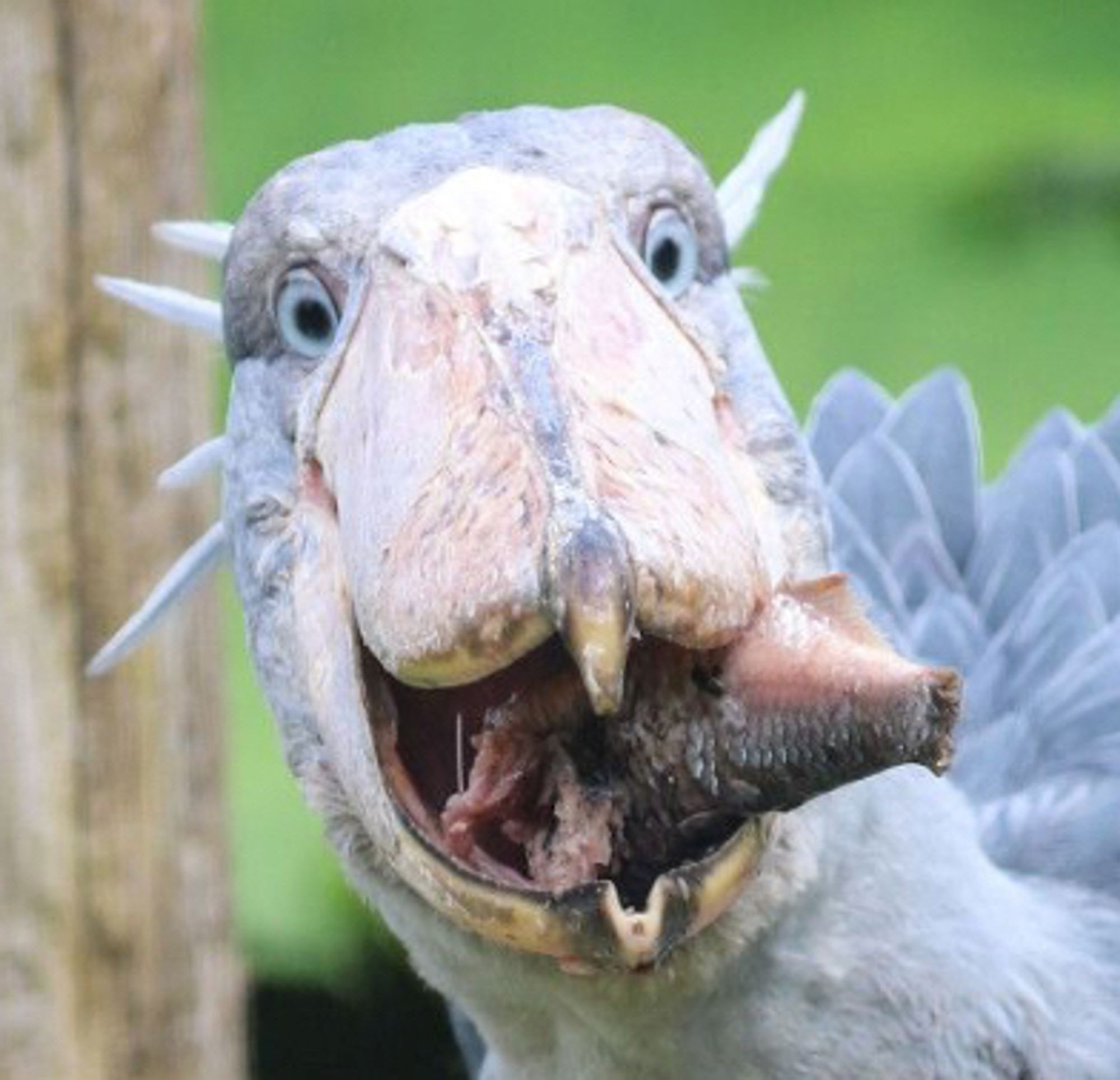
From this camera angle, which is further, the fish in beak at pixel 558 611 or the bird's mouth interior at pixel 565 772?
the bird's mouth interior at pixel 565 772

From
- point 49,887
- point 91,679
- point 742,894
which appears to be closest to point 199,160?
point 91,679

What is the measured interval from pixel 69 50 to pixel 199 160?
0.16 m

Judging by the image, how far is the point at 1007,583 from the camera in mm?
2768

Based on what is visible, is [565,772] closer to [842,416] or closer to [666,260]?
[666,260]

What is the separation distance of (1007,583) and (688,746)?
3.86 ft

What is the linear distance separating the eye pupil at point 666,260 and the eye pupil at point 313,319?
6.8 inches

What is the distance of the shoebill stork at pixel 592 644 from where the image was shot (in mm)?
1538

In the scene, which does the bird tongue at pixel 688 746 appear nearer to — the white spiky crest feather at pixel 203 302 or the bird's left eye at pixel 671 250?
the bird's left eye at pixel 671 250

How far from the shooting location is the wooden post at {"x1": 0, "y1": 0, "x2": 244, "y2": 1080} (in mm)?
2770

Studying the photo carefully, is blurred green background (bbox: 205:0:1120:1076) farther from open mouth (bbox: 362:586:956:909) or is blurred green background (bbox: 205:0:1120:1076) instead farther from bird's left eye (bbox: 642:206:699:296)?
open mouth (bbox: 362:586:956:909)

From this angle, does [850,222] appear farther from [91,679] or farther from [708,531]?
[708,531]

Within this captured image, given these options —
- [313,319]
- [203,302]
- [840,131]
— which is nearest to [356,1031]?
[840,131]

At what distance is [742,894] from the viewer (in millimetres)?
1781

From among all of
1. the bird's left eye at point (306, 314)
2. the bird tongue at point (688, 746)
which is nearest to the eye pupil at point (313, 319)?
the bird's left eye at point (306, 314)
